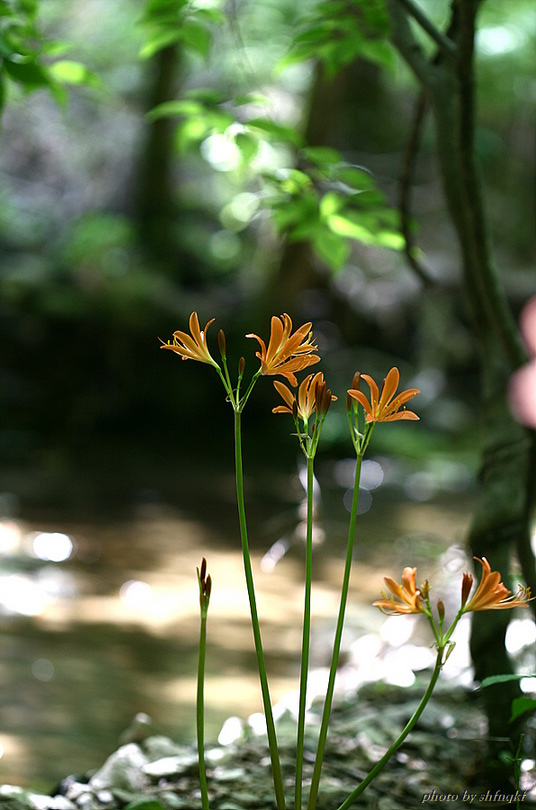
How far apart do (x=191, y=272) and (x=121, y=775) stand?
21.1 ft

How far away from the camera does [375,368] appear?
25.9 feet

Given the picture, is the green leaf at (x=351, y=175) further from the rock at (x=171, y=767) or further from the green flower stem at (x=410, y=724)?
the rock at (x=171, y=767)

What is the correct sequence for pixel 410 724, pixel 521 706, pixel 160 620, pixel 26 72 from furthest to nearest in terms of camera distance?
pixel 160 620, pixel 26 72, pixel 521 706, pixel 410 724

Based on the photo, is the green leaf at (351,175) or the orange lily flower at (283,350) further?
the green leaf at (351,175)

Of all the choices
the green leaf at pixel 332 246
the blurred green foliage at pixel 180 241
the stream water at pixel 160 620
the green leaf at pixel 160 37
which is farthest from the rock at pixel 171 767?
the blurred green foliage at pixel 180 241

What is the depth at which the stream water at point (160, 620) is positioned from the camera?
7.54ft

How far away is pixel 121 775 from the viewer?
1.64 meters

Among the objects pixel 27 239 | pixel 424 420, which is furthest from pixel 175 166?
pixel 424 420

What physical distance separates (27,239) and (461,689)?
6.72 meters

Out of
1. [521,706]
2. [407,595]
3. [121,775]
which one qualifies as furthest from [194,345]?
[121,775]

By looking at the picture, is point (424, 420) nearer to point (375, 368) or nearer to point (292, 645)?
point (375, 368)

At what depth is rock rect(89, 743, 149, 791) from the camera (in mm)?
1615

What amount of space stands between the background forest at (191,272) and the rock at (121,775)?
2842 millimetres

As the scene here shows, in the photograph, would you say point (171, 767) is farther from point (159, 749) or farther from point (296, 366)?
point (296, 366)
